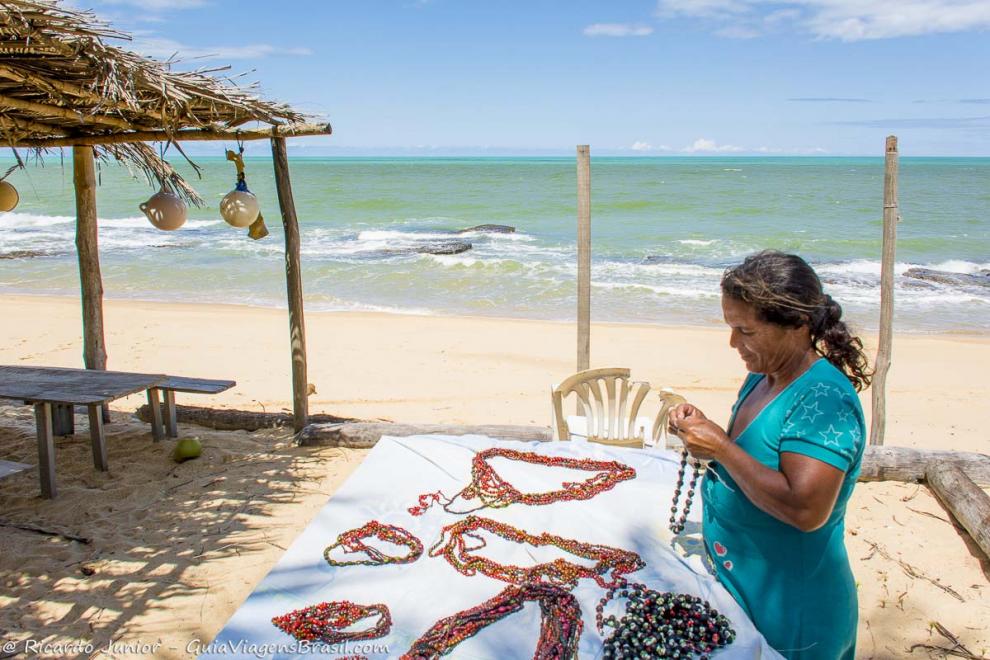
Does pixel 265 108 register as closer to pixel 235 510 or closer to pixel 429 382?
pixel 235 510

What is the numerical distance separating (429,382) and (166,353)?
3.06 metres

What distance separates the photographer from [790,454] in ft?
5.16

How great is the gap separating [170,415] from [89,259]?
1303 millimetres

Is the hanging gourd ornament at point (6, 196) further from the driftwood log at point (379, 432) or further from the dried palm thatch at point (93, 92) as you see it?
the driftwood log at point (379, 432)

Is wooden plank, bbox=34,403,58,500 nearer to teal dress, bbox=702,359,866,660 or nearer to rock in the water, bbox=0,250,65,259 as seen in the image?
teal dress, bbox=702,359,866,660

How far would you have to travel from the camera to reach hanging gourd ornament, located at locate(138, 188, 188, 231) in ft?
13.4

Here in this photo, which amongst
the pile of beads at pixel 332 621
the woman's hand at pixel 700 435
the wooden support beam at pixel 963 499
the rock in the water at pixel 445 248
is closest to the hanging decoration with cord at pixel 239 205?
the pile of beads at pixel 332 621

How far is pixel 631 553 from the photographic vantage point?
7.34ft

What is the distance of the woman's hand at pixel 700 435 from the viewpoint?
1681 mm

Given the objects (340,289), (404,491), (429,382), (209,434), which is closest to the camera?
(404,491)

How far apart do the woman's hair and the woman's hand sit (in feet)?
0.93

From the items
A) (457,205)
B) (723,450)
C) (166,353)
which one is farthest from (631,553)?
(457,205)

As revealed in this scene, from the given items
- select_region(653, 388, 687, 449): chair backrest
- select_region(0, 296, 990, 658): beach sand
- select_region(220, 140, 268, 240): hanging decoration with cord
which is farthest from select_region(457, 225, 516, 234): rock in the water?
select_region(653, 388, 687, 449): chair backrest

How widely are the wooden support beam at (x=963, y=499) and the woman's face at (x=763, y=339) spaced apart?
7.37 feet
